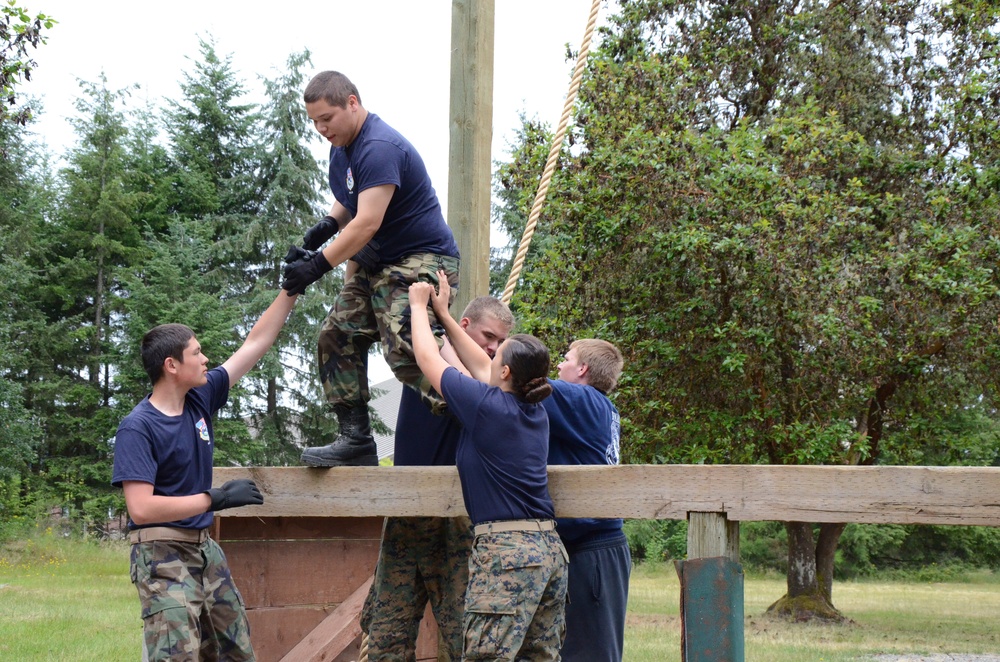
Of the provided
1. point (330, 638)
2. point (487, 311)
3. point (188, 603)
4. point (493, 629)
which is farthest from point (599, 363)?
point (330, 638)

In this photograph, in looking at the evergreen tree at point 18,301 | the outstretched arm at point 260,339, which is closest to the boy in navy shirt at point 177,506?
the outstretched arm at point 260,339

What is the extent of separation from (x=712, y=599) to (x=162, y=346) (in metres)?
1.99

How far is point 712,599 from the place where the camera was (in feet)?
10.3

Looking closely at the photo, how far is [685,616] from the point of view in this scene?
3.18m

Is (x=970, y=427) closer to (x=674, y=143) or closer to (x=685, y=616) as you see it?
(x=674, y=143)

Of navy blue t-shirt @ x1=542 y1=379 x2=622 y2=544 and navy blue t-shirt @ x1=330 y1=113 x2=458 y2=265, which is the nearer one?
navy blue t-shirt @ x1=330 y1=113 x2=458 y2=265

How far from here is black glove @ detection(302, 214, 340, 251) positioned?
3.99 metres

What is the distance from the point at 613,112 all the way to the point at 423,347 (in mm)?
8867

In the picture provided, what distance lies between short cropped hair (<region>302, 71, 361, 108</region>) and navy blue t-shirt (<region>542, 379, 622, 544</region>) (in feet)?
4.20

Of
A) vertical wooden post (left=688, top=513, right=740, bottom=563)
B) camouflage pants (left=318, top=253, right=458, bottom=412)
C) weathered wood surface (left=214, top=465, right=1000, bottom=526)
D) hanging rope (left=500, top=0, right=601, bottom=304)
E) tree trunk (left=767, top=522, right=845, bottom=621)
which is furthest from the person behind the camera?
tree trunk (left=767, top=522, right=845, bottom=621)

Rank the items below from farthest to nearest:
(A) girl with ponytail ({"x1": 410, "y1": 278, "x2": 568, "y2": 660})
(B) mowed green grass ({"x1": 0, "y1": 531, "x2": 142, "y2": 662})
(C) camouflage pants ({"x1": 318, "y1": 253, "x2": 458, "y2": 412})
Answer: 1. (B) mowed green grass ({"x1": 0, "y1": 531, "x2": 142, "y2": 662})
2. (C) camouflage pants ({"x1": 318, "y1": 253, "x2": 458, "y2": 412})
3. (A) girl with ponytail ({"x1": 410, "y1": 278, "x2": 568, "y2": 660})

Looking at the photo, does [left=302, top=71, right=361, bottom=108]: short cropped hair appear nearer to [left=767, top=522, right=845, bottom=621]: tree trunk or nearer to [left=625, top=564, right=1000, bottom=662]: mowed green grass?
[left=625, top=564, right=1000, bottom=662]: mowed green grass

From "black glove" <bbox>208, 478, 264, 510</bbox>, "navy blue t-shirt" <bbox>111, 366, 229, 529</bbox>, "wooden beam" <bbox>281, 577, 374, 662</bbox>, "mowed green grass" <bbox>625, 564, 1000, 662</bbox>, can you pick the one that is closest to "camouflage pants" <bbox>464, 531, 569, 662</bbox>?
"black glove" <bbox>208, 478, 264, 510</bbox>

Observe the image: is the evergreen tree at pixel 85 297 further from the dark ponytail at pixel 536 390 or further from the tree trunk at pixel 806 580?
the dark ponytail at pixel 536 390
